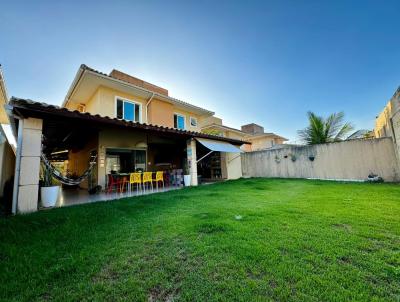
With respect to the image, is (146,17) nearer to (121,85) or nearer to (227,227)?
(121,85)

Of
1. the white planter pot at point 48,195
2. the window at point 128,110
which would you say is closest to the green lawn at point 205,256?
the white planter pot at point 48,195

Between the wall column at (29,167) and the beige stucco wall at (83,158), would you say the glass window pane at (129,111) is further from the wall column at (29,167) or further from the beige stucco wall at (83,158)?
the wall column at (29,167)

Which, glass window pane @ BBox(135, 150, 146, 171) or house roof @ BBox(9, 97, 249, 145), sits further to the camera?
glass window pane @ BBox(135, 150, 146, 171)

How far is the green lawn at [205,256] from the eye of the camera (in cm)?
214

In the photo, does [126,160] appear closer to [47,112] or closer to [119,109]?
[119,109]

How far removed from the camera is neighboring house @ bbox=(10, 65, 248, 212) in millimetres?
5816

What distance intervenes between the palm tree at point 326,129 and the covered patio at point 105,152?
7342 millimetres

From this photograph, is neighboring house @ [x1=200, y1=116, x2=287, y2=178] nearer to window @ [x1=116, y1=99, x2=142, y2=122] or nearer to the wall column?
window @ [x1=116, y1=99, x2=142, y2=122]

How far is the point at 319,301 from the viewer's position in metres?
1.91

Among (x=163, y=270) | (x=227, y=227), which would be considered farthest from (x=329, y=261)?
(x=163, y=270)

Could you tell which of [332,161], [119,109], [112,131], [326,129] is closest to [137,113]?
[119,109]

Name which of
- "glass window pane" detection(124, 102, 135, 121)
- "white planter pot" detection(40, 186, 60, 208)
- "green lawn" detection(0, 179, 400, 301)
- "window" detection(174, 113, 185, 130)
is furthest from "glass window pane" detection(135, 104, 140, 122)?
"green lawn" detection(0, 179, 400, 301)

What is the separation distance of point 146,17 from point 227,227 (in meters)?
10.1

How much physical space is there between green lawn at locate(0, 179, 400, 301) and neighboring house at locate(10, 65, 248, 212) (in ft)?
8.90
